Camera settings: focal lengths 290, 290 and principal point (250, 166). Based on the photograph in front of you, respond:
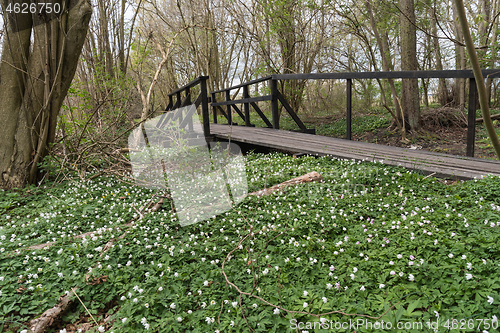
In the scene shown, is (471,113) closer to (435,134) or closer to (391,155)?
(391,155)

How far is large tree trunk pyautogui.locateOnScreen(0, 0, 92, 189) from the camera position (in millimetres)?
4484

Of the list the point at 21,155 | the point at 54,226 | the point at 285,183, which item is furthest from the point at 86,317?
the point at 21,155

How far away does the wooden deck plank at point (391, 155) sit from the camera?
13.3ft

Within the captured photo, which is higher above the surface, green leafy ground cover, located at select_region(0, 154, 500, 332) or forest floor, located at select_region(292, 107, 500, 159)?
forest floor, located at select_region(292, 107, 500, 159)

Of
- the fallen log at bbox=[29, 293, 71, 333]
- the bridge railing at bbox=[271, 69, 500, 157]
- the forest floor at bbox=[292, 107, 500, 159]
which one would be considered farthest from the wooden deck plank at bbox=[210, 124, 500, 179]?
the forest floor at bbox=[292, 107, 500, 159]

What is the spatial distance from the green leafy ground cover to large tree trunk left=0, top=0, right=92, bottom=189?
45.3 inches

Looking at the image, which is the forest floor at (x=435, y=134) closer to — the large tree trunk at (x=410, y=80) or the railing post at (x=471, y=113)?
the large tree trunk at (x=410, y=80)

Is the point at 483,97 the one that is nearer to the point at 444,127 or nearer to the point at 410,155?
the point at 410,155

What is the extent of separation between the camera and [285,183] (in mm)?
4344

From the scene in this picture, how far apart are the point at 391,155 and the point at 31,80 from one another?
599 centimetres

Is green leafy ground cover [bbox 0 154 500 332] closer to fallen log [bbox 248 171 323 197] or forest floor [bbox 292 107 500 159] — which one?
fallen log [bbox 248 171 323 197]

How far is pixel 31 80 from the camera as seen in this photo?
14.9ft

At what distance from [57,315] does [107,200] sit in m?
2.32

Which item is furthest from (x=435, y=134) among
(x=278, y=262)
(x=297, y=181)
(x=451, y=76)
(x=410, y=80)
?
(x=278, y=262)
